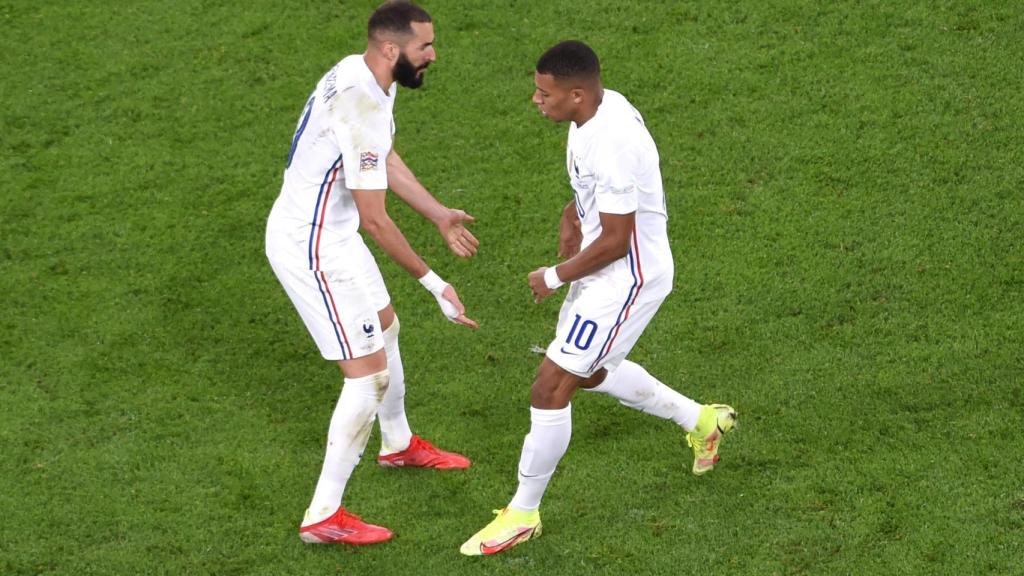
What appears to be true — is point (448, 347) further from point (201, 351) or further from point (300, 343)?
point (201, 351)

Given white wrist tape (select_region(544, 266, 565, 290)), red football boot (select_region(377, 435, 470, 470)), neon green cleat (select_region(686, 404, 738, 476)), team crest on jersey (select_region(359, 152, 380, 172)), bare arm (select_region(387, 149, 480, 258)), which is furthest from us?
red football boot (select_region(377, 435, 470, 470))

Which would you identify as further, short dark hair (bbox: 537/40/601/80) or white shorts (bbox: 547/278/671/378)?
white shorts (bbox: 547/278/671/378)

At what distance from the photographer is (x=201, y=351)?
839cm

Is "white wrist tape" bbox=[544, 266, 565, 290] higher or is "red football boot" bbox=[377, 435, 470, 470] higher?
"white wrist tape" bbox=[544, 266, 565, 290]

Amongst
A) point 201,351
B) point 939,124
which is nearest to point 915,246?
point 939,124

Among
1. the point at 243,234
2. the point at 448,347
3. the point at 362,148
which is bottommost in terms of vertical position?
the point at 448,347

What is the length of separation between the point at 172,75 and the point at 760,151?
4.65m

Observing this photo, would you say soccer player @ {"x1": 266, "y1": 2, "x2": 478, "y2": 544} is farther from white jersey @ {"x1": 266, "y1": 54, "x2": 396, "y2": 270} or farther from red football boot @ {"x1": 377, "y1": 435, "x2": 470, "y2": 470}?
red football boot @ {"x1": 377, "y1": 435, "x2": 470, "y2": 470}

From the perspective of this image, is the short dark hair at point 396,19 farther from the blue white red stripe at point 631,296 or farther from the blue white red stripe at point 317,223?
the blue white red stripe at point 631,296

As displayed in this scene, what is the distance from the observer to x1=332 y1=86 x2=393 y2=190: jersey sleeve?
6219 millimetres

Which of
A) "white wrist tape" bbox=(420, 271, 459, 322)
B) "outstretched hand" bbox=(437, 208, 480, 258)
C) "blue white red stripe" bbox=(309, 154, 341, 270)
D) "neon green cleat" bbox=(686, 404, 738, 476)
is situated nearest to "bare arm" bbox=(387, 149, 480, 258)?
"outstretched hand" bbox=(437, 208, 480, 258)

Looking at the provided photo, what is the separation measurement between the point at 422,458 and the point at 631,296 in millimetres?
1667

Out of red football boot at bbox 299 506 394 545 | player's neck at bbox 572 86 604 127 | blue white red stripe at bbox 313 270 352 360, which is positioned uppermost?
player's neck at bbox 572 86 604 127

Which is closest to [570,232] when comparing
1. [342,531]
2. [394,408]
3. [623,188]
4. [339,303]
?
[623,188]
